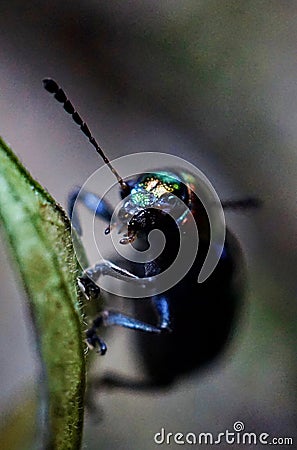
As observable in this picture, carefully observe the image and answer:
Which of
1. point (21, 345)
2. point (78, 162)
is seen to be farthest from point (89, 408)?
point (78, 162)

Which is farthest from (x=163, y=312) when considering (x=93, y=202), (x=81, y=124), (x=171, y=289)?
(x=81, y=124)

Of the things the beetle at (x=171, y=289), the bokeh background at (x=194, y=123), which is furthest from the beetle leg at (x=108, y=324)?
the bokeh background at (x=194, y=123)

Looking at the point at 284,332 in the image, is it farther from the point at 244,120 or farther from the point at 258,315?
the point at 244,120

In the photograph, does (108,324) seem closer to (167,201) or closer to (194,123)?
(167,201)

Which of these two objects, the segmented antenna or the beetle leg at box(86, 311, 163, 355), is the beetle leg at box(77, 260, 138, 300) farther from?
the segmented antenna

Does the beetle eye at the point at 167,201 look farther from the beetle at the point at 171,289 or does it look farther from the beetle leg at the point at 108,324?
the beetle leg at the point at 108,324

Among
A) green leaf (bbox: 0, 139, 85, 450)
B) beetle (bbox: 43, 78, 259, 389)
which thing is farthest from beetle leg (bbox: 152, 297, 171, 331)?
green leaf (bbox: 0, 139, 85, 450)
